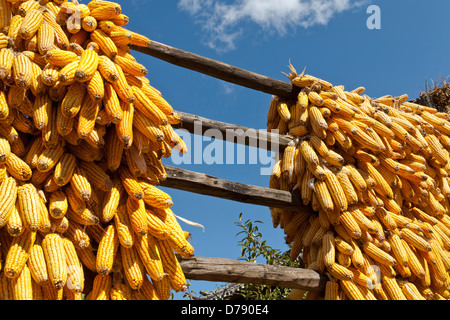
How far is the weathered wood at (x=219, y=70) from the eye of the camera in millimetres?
4320

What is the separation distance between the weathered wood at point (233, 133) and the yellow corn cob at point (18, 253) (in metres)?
1.95

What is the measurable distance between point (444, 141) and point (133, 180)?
4.39 metres

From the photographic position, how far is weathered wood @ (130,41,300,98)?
4.32 m

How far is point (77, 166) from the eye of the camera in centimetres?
280

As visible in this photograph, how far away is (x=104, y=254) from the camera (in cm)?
262

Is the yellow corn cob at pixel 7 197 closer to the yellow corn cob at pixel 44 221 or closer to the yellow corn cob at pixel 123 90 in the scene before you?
the yellow corn cob at pixel 44 221

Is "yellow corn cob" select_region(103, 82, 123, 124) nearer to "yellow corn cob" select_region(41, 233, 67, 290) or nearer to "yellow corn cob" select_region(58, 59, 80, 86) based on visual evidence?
"yellow corn cob" select_region(58, 59, 80, 86)

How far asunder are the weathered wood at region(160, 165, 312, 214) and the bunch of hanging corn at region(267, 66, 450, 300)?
16 cm

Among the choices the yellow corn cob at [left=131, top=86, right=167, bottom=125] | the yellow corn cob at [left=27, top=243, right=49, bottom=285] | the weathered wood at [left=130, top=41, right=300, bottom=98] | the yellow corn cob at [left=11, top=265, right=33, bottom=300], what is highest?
the weathered wood at [left=130, top=41, right=300, bottom=98]

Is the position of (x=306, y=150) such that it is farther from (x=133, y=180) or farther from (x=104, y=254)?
(x=104, y=254)

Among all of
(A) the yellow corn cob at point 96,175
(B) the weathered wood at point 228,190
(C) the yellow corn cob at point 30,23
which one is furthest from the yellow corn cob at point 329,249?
(C) the yellow corn cob at point 30,23

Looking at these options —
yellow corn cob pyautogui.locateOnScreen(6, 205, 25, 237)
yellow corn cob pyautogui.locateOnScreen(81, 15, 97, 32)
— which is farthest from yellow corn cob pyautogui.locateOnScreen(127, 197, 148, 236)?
yellow corn cob pyautogui.locateOnScreen(81, 15, 97, 32)

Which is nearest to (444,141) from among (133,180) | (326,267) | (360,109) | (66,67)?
(360,109)
